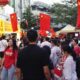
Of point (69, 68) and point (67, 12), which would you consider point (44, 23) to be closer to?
point (69, 68)

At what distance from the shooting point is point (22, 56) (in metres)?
8.12

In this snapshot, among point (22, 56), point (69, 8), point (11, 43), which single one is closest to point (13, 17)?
point (11, 43)

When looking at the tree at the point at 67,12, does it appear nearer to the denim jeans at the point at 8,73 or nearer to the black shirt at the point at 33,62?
the denim jeans at the point at 8,73

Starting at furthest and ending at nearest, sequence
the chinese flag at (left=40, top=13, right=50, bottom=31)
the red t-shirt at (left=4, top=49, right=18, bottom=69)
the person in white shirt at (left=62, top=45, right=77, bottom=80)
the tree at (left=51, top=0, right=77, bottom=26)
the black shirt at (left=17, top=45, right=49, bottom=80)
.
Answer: the tree at (left=51, top=0, right=77, bottom=26)
the chinese flag at (left=40, top=13, right=50, bottom=31)
the red t-shirt at (left=4, top=49, right=18, bottom=69)
the person in white shirt at (left=62, top=45, right=77, bottom=80)
the black shirt at (left=17, top=45, right=49, bottom=80)

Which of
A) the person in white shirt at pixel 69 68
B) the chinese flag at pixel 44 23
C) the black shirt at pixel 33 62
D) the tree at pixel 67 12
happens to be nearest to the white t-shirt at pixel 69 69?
the person in white shirt at pixel 69 68

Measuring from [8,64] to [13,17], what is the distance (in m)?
16.5

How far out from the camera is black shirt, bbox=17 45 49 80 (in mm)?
8016

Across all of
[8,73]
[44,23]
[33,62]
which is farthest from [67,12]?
[33,62]

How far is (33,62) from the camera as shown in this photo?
8.09 metres

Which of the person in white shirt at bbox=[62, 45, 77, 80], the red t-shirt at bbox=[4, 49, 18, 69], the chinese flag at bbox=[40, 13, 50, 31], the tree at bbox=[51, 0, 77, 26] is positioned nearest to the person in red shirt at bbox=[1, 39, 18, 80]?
the red t-shirt at bbox=[4, 49, 18, 69]

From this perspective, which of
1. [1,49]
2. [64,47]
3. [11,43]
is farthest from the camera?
[1,49]

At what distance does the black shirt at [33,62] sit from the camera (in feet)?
26.3

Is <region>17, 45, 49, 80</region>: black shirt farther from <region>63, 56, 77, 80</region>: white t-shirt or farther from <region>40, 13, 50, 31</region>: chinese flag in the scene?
<region>40, 13, 50, 31</region>: chinese flag

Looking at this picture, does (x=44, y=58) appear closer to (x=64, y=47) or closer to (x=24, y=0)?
(x=64, y=47)
